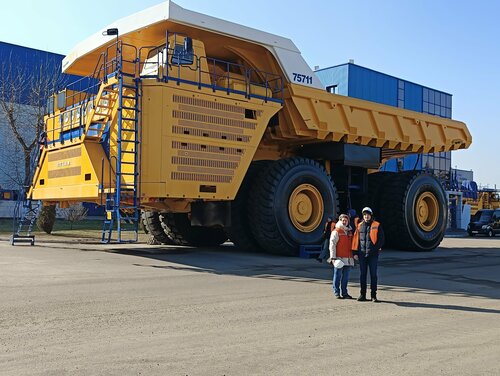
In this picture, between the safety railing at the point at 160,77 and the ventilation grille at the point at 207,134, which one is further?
the safety railing at the point at 160,77

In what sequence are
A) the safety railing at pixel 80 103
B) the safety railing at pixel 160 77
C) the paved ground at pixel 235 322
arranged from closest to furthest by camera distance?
the paved ground at pixel 235 322
the safety railing at pixel 160 77
the safety railing at pixel 80 103

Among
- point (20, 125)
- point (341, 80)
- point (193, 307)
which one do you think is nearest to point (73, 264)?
point (193, 307)

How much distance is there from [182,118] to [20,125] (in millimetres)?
20345

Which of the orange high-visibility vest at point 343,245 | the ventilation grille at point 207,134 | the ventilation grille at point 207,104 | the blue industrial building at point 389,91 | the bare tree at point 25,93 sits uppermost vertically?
the blue industrial building at point 389,91

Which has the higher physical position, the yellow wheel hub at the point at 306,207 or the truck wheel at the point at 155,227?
the yellow wheel hub at the point at 306,207

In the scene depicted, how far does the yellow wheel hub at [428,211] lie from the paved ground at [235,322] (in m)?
5.74

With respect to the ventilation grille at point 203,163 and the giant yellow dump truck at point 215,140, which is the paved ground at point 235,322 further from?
the ventilation grille at point 203,163

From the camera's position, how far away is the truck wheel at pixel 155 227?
54.3ft

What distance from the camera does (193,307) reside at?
7098mm

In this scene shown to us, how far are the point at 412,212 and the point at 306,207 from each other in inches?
161

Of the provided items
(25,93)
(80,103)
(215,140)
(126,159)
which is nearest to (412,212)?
(215,140)

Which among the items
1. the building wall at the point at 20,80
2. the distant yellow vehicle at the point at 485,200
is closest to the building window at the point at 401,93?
the distant yellow vehicle at the point at 485,200

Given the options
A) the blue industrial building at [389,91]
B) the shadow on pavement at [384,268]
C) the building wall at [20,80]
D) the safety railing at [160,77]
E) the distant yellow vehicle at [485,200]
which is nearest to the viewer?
the shadow on pavement at [384,268]

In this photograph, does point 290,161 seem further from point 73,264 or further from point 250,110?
point 73,264
